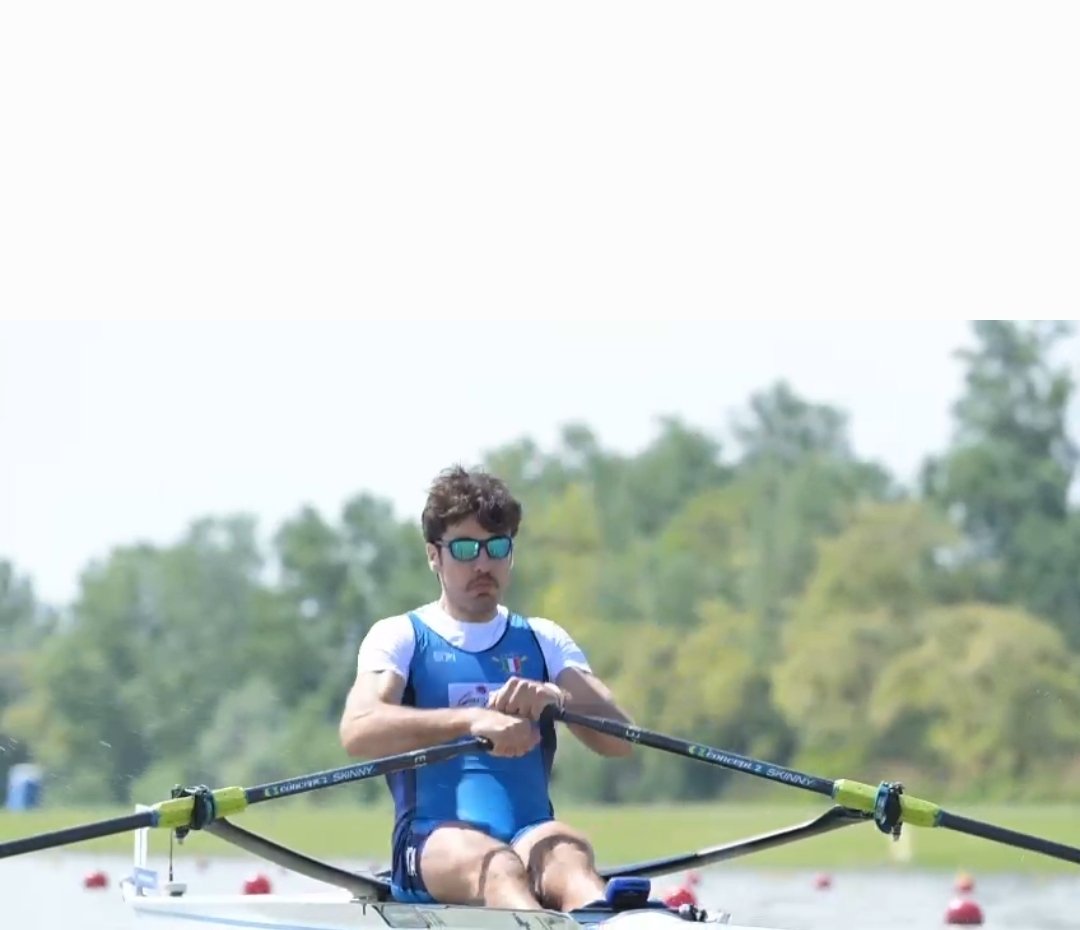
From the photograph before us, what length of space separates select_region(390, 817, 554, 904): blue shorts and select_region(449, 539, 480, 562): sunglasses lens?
69 centimetres

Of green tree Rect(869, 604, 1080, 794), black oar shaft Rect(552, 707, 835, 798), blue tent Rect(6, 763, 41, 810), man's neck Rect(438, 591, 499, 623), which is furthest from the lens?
green tree Rect(869, 604, 1080, 794)

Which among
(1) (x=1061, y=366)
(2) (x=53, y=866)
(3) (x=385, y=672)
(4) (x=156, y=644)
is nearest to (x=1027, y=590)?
(1) (x=1061, y=366)

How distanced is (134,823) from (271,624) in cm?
2514

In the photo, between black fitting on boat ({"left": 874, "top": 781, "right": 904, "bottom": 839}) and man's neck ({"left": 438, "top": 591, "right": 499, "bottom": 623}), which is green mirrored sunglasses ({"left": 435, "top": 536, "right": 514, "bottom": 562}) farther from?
black fitting on boat ({"left": 874, "top": 781, "right": 904, "bottom": 839})

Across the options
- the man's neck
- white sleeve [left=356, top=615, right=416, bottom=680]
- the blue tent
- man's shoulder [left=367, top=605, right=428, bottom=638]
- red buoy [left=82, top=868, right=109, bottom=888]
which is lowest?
the blue tent

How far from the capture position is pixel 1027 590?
2875cm

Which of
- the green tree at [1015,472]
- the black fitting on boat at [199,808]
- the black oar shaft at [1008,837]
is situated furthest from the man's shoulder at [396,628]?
the green tree at [1015,472]

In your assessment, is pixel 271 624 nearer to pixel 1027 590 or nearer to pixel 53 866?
pixel 1027 590

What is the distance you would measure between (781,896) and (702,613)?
66.8 ft

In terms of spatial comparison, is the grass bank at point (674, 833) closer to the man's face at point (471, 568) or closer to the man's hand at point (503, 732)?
the man's face at point (471, 568)

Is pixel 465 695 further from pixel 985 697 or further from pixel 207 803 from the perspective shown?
pixel 985 697

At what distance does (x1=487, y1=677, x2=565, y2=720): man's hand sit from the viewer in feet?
17.3

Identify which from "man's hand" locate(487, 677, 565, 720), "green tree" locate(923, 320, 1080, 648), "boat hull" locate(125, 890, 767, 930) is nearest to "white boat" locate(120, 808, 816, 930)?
"boat hull" locate(125, 890, 767, 930)

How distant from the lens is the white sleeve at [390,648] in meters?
5.37
